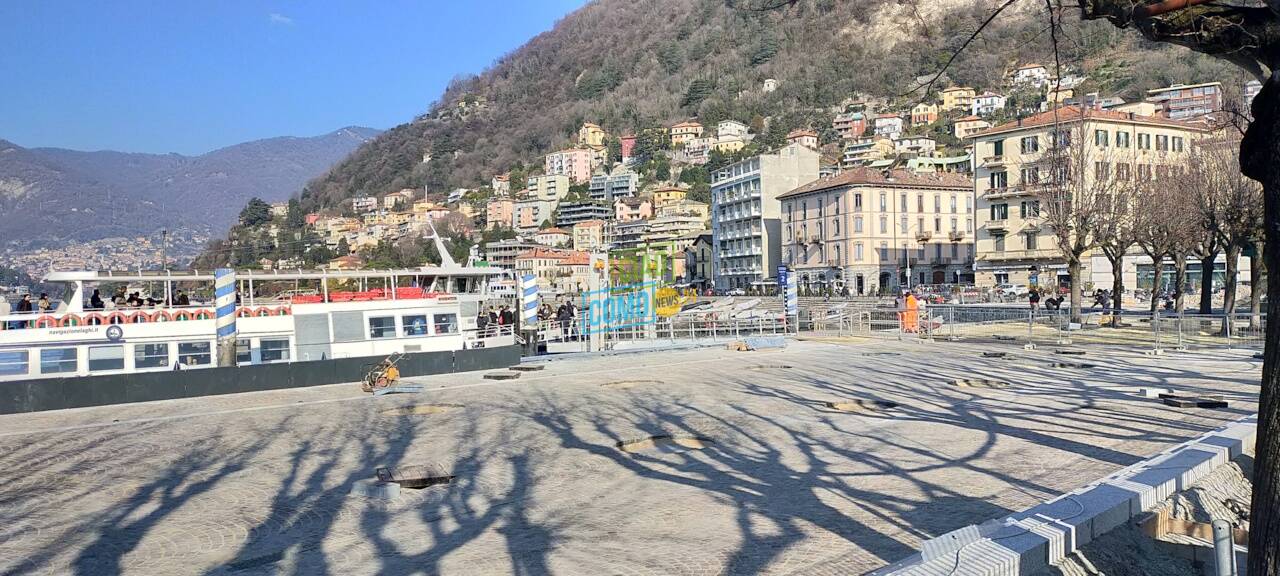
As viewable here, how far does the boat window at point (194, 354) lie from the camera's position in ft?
76.9

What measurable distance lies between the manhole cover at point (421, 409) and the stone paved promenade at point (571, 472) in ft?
0.49

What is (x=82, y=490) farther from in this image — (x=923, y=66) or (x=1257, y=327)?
(x=923, y=66)

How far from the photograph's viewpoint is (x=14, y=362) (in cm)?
2136

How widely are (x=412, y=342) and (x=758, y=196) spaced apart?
257 ft

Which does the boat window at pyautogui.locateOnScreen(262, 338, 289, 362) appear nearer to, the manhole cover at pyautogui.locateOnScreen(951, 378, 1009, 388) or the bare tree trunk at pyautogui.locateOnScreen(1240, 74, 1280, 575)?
the manhole cover at pyautogui.locateOnScreen(951, 378, 1009, 388)

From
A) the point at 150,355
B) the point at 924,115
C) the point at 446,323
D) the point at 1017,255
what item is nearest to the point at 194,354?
the point at 150,355

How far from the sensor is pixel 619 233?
176 m

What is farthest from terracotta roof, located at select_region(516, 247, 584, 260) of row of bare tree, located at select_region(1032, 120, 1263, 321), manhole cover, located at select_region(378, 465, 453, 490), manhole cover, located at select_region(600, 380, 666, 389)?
manhole cover, located at select_region(378, 465, 453, 490)

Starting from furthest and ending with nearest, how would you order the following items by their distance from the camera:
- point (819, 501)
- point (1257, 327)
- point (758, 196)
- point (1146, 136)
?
point (758, 196)
point (1146, 136)
point (1257, 327)
point (819, 501)

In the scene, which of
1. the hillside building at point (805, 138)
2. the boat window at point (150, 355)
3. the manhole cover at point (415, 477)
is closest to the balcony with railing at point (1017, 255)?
the boat window at point (150, 355)

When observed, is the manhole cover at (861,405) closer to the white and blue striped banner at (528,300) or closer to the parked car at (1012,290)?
the white and blue striped banner at (528,300)

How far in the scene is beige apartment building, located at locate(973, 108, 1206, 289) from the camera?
60.6 metres

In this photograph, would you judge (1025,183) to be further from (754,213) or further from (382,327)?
(382,327)

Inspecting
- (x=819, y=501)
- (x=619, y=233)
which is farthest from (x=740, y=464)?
(x=619, y=233)
